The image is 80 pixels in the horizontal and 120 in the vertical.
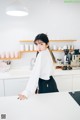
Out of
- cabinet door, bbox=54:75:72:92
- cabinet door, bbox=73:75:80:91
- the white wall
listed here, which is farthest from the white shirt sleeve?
the white wall

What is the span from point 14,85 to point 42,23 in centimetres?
141

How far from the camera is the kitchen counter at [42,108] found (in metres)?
1.33

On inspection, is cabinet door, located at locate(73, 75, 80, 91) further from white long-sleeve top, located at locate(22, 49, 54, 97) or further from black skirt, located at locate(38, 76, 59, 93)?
white long-sleeve top, located at locate(22, 49, 54, 97)

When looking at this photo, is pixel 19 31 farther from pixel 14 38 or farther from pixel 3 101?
pixel 3 101

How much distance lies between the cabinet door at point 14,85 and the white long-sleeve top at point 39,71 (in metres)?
0.95

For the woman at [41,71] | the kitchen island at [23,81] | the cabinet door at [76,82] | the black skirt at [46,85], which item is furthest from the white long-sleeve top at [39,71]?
the cabinet door at [76,82]

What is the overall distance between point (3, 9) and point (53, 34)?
3.75 ft

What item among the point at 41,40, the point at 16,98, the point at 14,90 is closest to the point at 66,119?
the point at 16,98

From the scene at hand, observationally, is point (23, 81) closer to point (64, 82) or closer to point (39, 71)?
point (64, 82)

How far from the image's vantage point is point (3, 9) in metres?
3.15

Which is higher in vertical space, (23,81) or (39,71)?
(39,71)

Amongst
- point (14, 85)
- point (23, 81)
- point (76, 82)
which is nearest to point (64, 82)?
point (76, 82)

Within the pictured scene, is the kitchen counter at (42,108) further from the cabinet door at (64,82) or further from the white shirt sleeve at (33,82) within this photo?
the cabinet door at (64,82)

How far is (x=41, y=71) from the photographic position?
1.91 m
